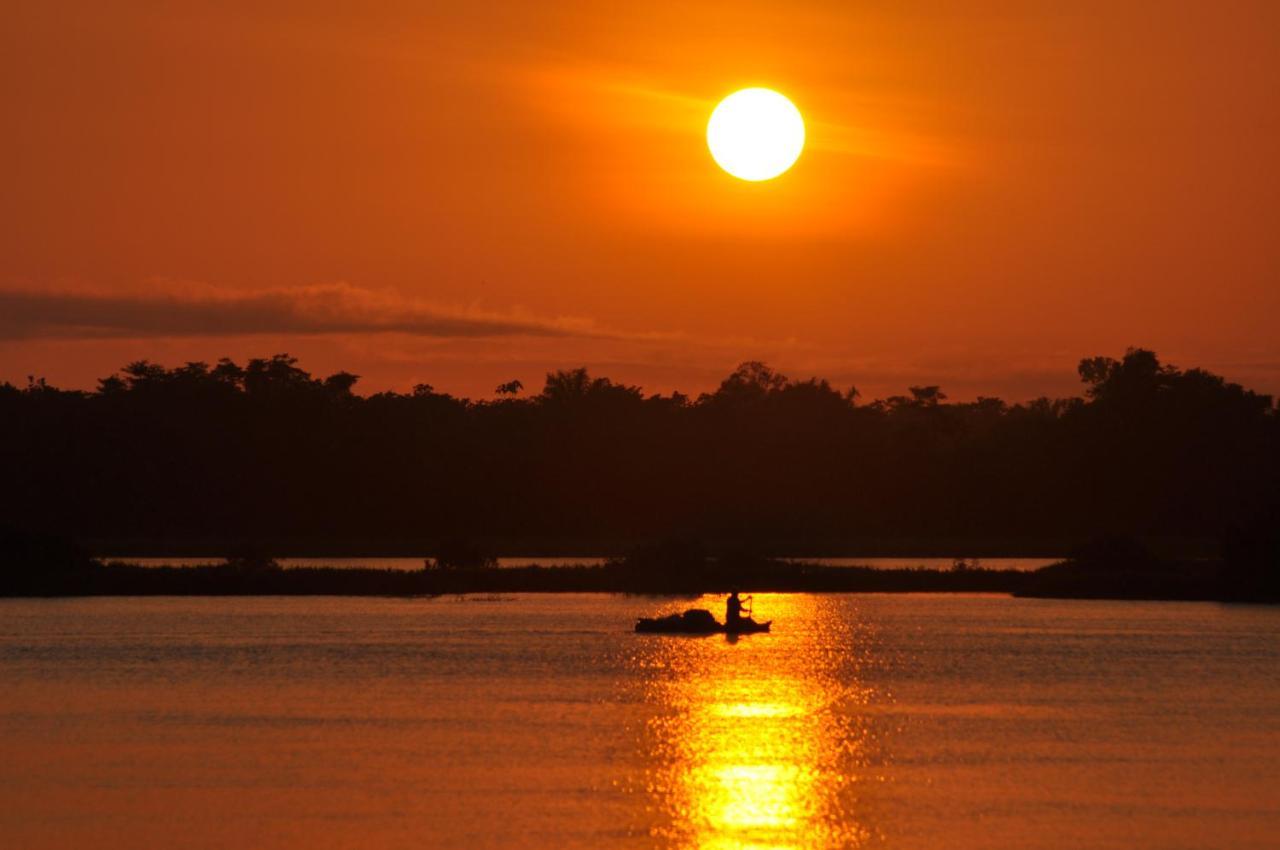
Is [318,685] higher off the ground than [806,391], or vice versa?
[806,391]

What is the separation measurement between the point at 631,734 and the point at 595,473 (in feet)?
332

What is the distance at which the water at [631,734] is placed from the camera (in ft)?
116

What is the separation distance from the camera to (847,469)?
15175 cm

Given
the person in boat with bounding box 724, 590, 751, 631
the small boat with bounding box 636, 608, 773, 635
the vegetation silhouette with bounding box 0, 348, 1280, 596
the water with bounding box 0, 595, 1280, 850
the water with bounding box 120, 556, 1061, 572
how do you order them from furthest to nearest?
the vegetation silhouette with bounding box 0, 348, 1280, 596 < the water with bounding box 120, 556, 1061, 572 < the person in boat with bounding box 724, 590, 751, 631 < the small boat with bounding box 636, 608, 773, 635 < the water with bounding box 0, 595, 1280, 850

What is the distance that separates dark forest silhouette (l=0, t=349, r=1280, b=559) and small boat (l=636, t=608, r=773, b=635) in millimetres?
59540

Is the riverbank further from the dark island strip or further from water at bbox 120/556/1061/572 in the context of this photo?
water at bbox 120/556/1061/572

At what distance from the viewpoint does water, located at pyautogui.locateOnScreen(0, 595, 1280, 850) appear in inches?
1394

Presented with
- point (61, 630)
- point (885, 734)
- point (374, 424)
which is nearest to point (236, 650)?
point (61, 630)

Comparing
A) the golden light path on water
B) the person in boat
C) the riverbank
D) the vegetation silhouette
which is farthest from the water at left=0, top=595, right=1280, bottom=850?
the vegetation silhouette

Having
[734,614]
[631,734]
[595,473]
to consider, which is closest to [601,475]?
[595,473]

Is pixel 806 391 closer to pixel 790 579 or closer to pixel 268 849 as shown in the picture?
pixel 790 579

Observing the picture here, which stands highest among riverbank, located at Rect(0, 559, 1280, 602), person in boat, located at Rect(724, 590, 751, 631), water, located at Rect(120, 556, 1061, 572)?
person in boat, located at Rect(724, 590, 751, 631)

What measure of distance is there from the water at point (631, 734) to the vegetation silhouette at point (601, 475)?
53951 mm

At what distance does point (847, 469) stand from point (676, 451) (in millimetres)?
13504
